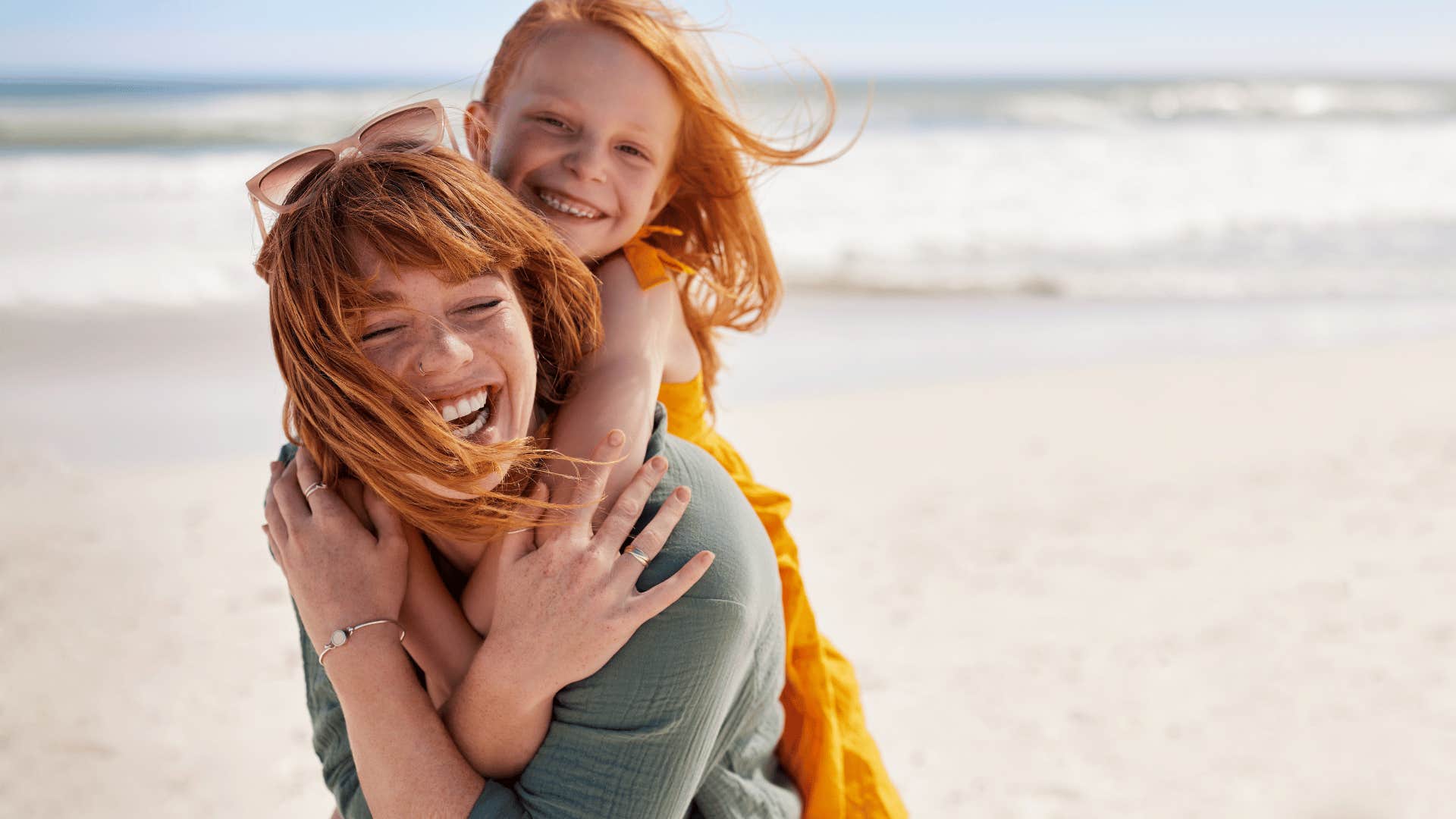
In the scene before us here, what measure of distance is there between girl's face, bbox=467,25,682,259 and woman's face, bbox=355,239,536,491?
520 millimetres

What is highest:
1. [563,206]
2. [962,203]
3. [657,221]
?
[962,203]

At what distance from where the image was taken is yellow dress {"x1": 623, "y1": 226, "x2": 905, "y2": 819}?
190cm

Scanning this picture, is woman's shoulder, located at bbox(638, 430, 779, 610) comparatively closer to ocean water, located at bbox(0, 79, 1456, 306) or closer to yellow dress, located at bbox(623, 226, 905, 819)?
yellow dress, located at bbox(623, 226, 905, 819)

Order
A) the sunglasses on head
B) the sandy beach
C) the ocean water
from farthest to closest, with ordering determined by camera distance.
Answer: the ocean water, the sandy beach, the sunglasses on head

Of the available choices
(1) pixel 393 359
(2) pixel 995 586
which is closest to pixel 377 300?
(1) pixel 393 359

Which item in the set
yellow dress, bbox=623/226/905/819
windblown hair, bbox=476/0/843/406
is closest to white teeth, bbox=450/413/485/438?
yellow dress, bbox=623/226/905/819

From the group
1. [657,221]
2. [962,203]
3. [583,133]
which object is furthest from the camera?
[962,203]

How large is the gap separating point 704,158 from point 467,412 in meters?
0.94

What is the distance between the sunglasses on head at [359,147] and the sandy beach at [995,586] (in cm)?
250

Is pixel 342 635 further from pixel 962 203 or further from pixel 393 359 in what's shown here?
pixel 962 203

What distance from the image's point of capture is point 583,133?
2072mm

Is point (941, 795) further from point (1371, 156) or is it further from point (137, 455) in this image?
point (1371, 156)

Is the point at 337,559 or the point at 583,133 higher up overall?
the point at 583,133

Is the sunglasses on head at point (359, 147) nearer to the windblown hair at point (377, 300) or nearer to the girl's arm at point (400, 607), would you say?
the windblown hair at point (377, 300)
